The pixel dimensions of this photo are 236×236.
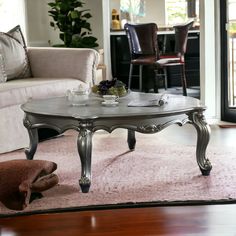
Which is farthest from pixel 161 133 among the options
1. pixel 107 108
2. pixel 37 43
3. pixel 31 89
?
pixel 37 43

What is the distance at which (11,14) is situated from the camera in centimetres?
591

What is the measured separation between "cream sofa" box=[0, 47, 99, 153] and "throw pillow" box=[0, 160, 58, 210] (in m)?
0.91

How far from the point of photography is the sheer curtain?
5688 millimetres

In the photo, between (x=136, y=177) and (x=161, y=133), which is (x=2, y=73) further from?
(x=136, y=177)

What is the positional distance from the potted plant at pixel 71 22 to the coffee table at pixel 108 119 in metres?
3.00

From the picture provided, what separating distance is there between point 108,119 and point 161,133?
5.56 ft

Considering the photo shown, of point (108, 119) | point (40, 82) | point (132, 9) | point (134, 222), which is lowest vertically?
point (134, 222)

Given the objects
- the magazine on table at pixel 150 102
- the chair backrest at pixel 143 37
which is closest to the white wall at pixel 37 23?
the chair backrest at pixel 143 37

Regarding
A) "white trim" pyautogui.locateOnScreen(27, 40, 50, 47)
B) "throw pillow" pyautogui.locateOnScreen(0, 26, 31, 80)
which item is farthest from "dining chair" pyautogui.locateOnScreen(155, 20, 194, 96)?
"throw pillow" pyautogui.locateOnScreen(0, 26, 31, 80)

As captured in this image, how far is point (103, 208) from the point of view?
2574mm

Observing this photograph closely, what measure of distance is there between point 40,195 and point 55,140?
58.2 inches

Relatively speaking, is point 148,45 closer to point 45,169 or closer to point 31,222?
point 45,169

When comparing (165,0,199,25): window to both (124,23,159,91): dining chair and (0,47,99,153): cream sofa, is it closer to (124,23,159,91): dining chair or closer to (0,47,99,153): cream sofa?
(124,23,159,91): dining chair

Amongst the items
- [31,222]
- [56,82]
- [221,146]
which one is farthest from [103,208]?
[56,82]
